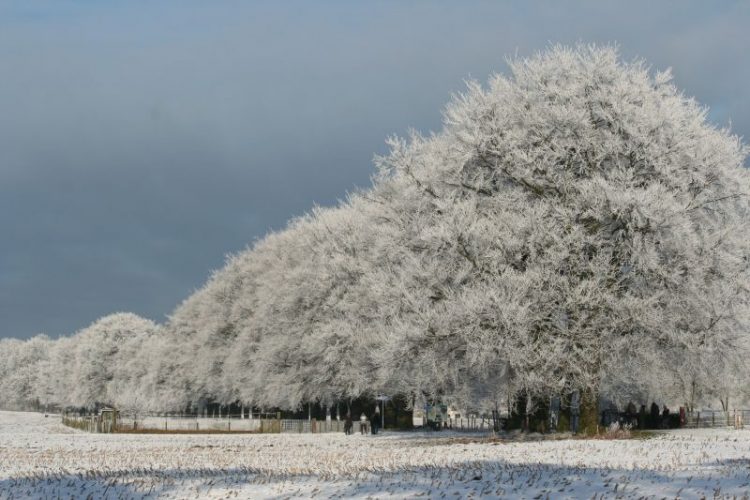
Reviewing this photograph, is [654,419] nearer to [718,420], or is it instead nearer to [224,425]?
[718,420]

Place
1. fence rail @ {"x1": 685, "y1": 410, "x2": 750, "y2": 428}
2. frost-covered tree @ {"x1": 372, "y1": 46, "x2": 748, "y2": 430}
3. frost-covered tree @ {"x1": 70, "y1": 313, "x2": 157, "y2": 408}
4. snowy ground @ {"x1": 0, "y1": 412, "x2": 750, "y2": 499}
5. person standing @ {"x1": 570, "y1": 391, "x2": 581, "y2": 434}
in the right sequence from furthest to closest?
1. frost-covered tree @ {"x1": 70, "y1": 313, "x2": 157, "y2": 408}
2. fence rail @ {"x1": 685, "y1": 410, "x2": 750, "y2": 428}
3. person standing @ {"x1": 570, "y1": 391, "x2": 581, "y2": 434}
4. frost-covered tree @ {"x1": 372, "y1": 46, "x2": 748, "y2": 430}
5. snowy ground @ {"x1": 0, "y1": 412, "x2": 750, "y2": 499}

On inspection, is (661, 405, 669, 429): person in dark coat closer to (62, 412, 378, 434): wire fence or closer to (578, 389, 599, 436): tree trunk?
(578, 389, 599, 436): tree trunk

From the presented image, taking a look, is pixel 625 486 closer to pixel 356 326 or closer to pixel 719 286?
pixel 719 286

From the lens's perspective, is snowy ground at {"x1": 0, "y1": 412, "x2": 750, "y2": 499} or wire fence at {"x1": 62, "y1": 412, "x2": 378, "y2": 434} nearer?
snowy ground at {"x1": 0, "y1": 412, "x2": 750, "y2": 499}

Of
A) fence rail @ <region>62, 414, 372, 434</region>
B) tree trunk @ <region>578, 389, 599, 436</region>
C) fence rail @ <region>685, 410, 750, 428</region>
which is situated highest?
tree trunk @ <region>578, 389, 599, 436</region>

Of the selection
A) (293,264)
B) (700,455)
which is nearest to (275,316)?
(293,264)

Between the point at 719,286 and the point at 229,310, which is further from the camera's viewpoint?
the point at 229,310

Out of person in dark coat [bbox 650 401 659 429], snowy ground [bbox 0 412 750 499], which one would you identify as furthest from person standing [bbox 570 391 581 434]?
person in dark coat [bbox 650 401 659 429]

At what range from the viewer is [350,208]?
204ft

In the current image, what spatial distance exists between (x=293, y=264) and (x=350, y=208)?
8.64m

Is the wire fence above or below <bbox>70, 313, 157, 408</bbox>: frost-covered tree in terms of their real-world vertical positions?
below

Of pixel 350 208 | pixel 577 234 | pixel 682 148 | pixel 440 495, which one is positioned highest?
pixel 350 208

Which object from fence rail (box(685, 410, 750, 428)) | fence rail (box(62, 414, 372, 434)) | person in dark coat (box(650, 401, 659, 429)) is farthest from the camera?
fence rail (box(62, 414, 372, 434))

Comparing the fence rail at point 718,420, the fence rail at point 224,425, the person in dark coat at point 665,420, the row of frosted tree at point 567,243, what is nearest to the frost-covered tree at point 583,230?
the row of frosted tree at point 567,243
